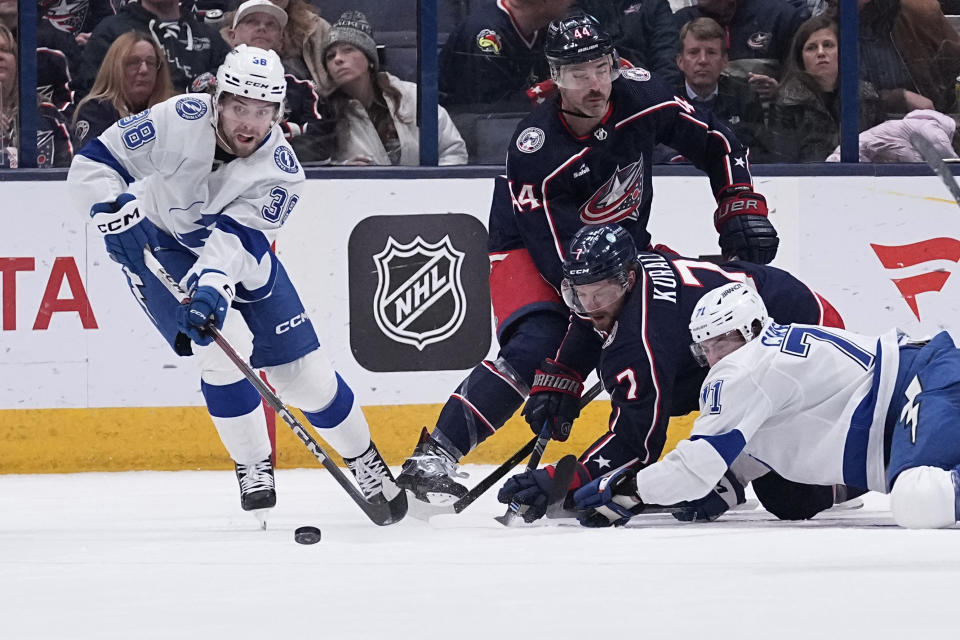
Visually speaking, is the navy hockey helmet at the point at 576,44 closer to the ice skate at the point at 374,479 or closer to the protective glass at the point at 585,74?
the protective glass at the point at 585,74

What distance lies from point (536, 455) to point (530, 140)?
807 mm

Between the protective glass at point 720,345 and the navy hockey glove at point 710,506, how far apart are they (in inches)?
16.1

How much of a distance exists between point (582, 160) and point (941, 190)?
5.23 feet

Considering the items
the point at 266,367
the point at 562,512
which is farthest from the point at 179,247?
the point at 562,512

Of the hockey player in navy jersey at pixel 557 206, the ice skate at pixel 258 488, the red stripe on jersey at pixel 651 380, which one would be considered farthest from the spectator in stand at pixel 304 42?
the red stripe on jersey at pixel 651 380

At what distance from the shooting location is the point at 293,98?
478 cm

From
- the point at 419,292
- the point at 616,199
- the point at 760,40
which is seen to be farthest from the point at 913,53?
the point at 419,292

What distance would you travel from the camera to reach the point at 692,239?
4809 millimetres

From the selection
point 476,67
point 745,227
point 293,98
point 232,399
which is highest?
point 476,67

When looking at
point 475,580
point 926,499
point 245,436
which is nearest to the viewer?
point 475,580

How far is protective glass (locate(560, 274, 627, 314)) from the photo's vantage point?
331cm

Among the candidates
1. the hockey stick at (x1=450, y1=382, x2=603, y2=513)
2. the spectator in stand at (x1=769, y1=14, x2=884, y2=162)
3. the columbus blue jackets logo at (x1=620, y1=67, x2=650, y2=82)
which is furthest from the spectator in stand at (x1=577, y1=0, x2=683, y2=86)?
the hockey stick at (x1=450, y1=382, x2=603, y2=513)

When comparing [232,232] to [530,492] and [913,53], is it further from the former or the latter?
[913,53]

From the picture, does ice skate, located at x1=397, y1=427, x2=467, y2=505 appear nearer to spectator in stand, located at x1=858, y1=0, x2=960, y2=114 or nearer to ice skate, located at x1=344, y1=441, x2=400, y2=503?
ice skate, located at x1=344, y1=441, x2=400, y2=503
